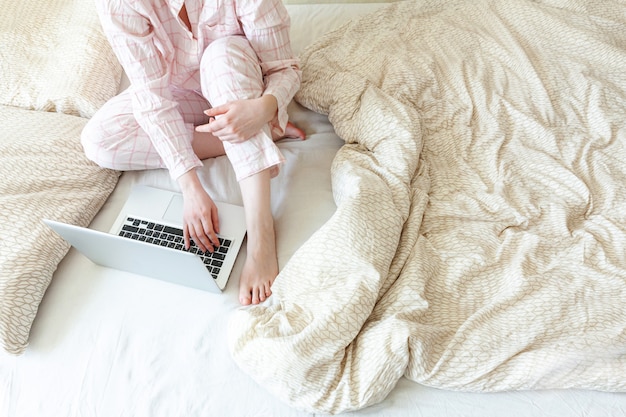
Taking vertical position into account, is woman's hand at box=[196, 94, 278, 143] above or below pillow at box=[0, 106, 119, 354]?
above

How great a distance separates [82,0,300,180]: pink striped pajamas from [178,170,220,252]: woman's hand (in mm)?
33

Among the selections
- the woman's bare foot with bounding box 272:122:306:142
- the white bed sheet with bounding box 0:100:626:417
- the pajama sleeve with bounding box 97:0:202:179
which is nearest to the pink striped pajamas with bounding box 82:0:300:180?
the pajama sleeve with bounding box 97:0:202:179

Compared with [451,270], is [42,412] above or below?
below

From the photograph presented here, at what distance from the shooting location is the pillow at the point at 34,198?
0.81 metres

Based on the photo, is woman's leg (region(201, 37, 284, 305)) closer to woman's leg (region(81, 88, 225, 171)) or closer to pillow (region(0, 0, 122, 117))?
woman's leg (region(81, 88, 225, 171))

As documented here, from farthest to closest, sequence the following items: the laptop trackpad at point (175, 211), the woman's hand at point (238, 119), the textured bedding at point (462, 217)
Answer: the laptop trackpad at point (175, 211)
the woman's hand at point (238, 119)
the textured bedding at point (462, 217)

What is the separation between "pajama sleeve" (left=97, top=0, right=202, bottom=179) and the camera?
0.84 meters

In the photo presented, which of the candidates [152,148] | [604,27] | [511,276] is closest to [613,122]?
[604,27]

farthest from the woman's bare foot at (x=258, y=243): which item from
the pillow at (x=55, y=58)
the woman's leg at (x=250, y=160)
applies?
the pillow at (x=55, y=58)

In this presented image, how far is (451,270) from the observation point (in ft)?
2.72

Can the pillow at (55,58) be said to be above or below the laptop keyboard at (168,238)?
above

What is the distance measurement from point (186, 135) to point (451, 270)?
1.92 ft

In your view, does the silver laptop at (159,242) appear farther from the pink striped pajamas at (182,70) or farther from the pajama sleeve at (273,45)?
the pajama sleeve at (273,45)

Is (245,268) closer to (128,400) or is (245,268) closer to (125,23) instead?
(128,400)
